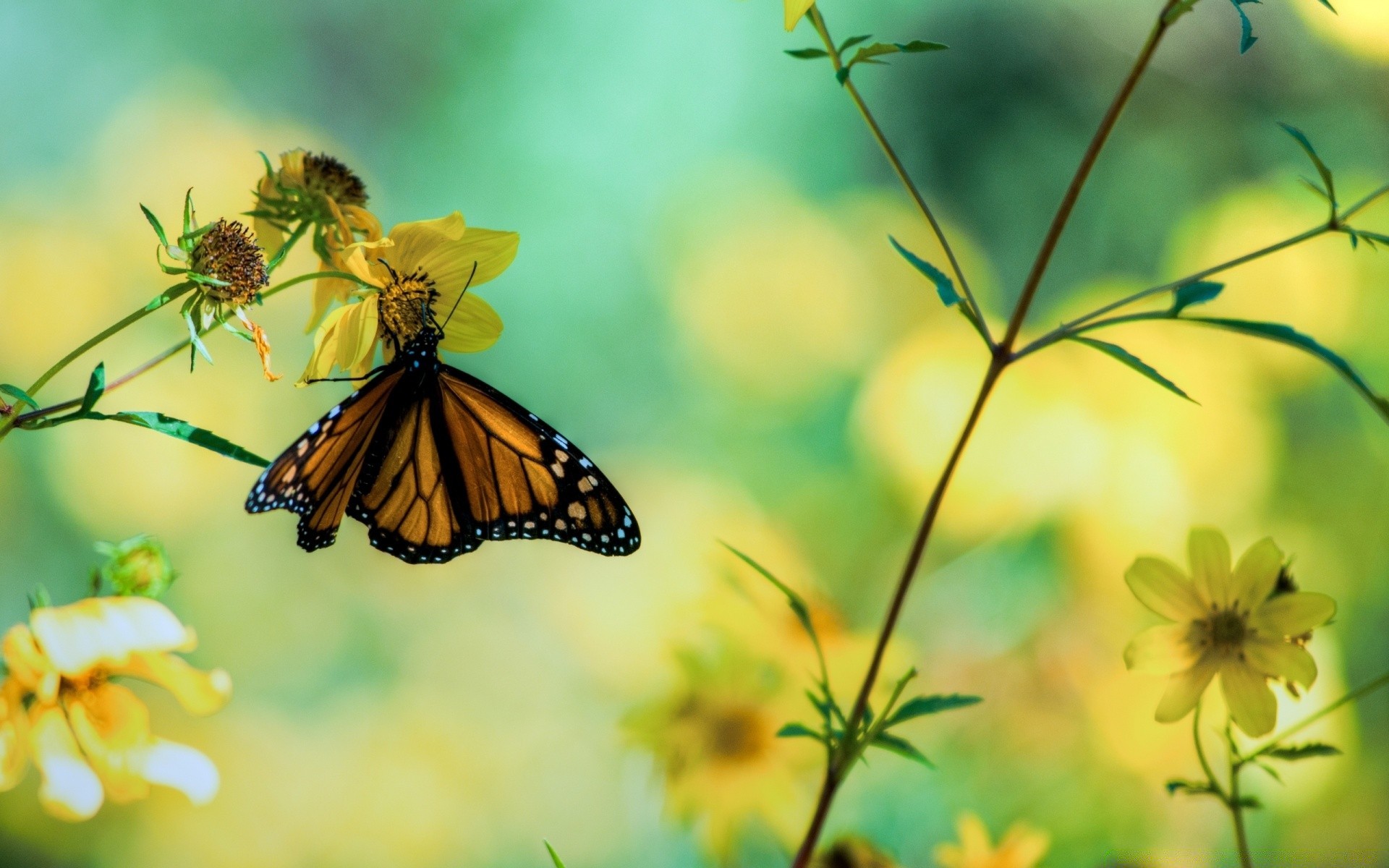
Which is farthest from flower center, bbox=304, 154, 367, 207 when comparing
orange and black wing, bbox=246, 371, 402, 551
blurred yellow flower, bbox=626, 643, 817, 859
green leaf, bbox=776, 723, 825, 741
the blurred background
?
the blurred background

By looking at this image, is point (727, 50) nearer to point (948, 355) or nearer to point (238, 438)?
point (948, 355)

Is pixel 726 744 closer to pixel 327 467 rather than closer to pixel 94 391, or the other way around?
pixel 327 467

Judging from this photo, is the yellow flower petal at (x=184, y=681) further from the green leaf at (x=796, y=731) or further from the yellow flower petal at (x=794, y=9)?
the yellow flower petal at (x=794, y=9)

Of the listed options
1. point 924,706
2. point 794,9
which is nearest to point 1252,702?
point 924,706

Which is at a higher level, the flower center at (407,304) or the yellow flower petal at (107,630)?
the flower center at (407,304)

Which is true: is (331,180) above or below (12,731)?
above

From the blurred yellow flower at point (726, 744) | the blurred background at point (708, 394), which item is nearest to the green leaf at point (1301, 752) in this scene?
the blurred yellow flower at point (726, 744)
